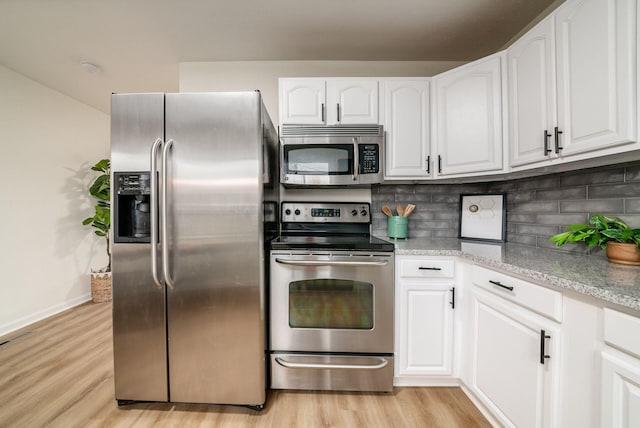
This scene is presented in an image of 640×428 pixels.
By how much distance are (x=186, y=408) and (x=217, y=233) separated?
1.07 meters

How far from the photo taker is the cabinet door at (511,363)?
1010 millimetres

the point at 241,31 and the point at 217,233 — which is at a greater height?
the point at 241,31

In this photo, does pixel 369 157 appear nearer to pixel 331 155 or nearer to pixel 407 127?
pixel 331 155

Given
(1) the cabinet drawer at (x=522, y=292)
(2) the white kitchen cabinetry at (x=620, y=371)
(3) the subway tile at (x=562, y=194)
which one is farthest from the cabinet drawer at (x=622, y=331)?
(3) the subway tile at (x=562, y=194)

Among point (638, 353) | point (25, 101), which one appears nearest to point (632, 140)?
point (638, 353)

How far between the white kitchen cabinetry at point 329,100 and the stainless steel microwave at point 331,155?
14 cm

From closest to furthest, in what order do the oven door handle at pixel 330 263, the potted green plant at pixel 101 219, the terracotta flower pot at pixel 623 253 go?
1. the terracotta flower pot at pixel 623 253
2. the oven door handle at pixel 330 263
3. the potted green plant at pixel 101 219

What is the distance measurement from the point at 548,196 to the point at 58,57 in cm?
416

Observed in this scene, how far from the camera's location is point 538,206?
1684 mm

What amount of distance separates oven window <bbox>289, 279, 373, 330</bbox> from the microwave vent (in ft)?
3.38

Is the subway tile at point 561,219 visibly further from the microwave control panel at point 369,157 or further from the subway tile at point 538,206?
the microwave control panel at point 369,157

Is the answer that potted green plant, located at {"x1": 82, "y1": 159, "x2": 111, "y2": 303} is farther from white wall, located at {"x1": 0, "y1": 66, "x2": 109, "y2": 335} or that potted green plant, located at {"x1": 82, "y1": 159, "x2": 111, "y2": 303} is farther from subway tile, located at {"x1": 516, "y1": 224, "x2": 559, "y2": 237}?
subway tile, located at {"x1": 516, "y1": 224, "x2": 559, "y2": 237}

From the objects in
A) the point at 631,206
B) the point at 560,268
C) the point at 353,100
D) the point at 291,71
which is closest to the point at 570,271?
the point at 560,268

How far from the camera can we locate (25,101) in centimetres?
263
